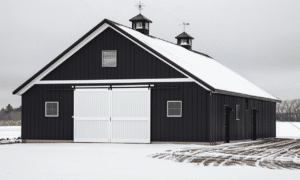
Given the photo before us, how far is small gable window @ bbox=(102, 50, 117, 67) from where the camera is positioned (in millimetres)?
24703

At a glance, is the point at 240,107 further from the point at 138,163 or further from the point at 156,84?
the point at 138,163

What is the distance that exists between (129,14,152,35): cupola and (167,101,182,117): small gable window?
29.5 feet

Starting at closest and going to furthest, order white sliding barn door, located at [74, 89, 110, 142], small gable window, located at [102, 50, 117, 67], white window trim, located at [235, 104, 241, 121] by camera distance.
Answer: white sliding barn door, located at [74, 89, 110, 142]
small gable window, located at [102, 50, 117, 67]
white window trim, located at [235, 104, 241, 121]

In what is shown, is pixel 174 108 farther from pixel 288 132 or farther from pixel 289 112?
pixel 289 112

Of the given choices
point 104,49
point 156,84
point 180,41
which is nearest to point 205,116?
point 156,84

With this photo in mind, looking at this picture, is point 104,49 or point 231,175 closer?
point 231,175

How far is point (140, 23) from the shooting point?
31281mm

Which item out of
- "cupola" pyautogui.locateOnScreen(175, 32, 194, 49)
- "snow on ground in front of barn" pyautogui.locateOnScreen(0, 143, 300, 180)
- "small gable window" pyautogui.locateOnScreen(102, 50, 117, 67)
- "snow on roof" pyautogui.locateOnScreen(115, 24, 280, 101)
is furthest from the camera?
"cupola" pyautogui.locateOnScreen(175, 32, 194, 49)

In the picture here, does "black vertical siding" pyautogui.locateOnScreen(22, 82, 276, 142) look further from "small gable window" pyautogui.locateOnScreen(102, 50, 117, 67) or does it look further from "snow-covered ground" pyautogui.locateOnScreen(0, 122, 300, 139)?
"snow-covered ground" pyautogui.locateOnScreen(0, 122, 300, 139)

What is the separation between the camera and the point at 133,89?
2419cm

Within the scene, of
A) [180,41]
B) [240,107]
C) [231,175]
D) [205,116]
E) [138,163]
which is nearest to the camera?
[231,175]

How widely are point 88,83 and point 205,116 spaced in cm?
634

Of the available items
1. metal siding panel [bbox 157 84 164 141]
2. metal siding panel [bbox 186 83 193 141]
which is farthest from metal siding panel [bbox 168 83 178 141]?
metal siding panel [bbox 186 83 193 141]

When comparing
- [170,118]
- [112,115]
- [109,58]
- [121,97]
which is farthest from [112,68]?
[170,118]
